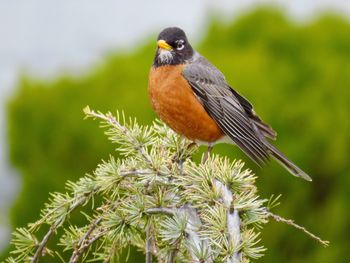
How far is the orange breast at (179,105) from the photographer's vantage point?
5559 millimetres

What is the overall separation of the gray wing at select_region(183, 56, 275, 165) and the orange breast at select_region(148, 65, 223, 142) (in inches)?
2.3

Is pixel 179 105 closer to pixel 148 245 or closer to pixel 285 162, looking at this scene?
pixel 285 162

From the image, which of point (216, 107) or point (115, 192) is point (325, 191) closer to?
point (216, 107)

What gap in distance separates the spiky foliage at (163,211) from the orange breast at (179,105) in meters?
1.12

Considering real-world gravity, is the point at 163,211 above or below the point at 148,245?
above

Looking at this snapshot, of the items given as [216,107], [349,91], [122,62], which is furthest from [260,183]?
[216,107]

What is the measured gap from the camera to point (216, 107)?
5.93m

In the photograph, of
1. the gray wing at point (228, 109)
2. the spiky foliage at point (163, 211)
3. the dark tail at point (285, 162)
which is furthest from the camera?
the gray wing at point (228, 109)

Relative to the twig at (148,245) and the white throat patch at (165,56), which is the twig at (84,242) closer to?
the twig at (148,245)

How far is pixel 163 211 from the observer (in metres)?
4.05

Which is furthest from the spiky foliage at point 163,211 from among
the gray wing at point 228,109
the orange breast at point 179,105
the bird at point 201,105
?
the gray wing at point 228,109

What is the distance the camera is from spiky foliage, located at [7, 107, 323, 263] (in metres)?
3.83

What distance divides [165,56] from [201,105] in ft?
1.31

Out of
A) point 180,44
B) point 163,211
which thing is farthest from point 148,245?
point 180,44
